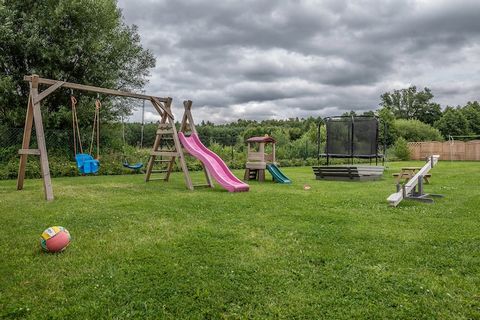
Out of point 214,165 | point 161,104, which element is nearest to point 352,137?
point 214,165

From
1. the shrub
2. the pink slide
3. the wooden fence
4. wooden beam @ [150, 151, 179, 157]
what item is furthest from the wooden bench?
the shrub

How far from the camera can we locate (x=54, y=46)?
1712cm

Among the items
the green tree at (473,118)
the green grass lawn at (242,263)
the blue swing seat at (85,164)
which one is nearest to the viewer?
the green grass lawn at (242,263)

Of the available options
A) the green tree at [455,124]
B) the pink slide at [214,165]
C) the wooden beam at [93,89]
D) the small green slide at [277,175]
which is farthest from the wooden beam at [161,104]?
the green tree at [455,124]

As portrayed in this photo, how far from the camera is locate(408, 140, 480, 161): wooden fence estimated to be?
32.0m

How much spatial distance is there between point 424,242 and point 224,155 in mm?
17525

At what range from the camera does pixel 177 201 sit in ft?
26.2

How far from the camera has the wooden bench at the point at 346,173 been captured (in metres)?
13.5

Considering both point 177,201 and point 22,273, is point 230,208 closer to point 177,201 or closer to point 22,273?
point 177,201

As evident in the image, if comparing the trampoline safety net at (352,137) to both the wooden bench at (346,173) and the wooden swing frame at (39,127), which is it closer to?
the wooden bench at (346,173)

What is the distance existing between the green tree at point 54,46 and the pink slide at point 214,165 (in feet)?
29.5

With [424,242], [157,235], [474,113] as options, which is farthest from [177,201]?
[474,113]

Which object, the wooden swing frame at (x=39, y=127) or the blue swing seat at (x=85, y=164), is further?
the blue swing seat at (x=85, y=164)

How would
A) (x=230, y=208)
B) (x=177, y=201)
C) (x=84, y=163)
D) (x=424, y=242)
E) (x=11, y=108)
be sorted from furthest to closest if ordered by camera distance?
(x=11, y=108) → (x=84, y=163) → (x=177, y=201) → (x=230, y=208) → (x=424, y=242)
